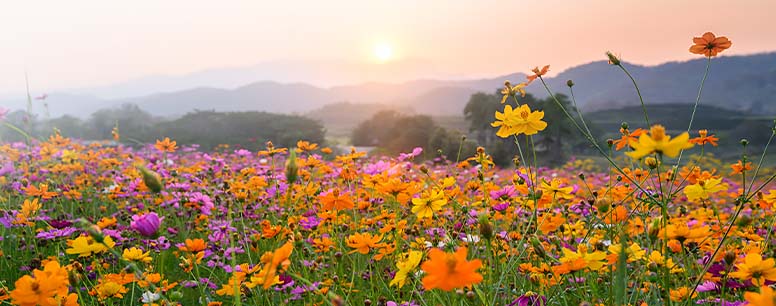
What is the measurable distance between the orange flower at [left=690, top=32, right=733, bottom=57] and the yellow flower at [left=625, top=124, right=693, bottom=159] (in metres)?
0.98

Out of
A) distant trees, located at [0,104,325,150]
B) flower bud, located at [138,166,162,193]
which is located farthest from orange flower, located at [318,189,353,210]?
distant trees, located at [0,104,325,150]

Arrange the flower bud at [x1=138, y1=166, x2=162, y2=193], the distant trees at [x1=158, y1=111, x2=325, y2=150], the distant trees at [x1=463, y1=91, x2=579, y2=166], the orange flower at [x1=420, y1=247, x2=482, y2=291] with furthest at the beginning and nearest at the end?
the distant trees at [x1=463, y1=91, x2=579, y2=166] → the distant trees at [x1=158, y1=111, x2=325, y2=150] → the flower bud at [x1=138, y1=166, x2=162, y2=193] → the orange flower at [x1=420, y1=247, x2=482, y2=291]

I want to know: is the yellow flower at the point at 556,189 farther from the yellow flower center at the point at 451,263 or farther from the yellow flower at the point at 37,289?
the yellow flower at the point at 37,289

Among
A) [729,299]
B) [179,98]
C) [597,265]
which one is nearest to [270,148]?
[597,265]

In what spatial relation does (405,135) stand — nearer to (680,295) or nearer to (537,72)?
(537,72)

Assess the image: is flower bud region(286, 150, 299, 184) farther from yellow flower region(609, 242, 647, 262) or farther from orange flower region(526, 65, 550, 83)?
orange flower region(526, 65, 550, 83)

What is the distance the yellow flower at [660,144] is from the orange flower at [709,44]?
0.98 meters

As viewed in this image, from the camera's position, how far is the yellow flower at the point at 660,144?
839 millimetres

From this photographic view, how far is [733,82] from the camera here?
347ft

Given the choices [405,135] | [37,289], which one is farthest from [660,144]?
[405,135]

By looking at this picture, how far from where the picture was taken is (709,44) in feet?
5.39

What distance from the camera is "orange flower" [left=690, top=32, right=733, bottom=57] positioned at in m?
1.62

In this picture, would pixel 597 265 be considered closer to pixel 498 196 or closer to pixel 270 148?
pixel 498 196

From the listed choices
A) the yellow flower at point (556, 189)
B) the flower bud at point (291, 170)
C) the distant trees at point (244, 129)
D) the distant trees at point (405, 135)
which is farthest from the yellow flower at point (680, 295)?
the distant trees at point (244, 129)
